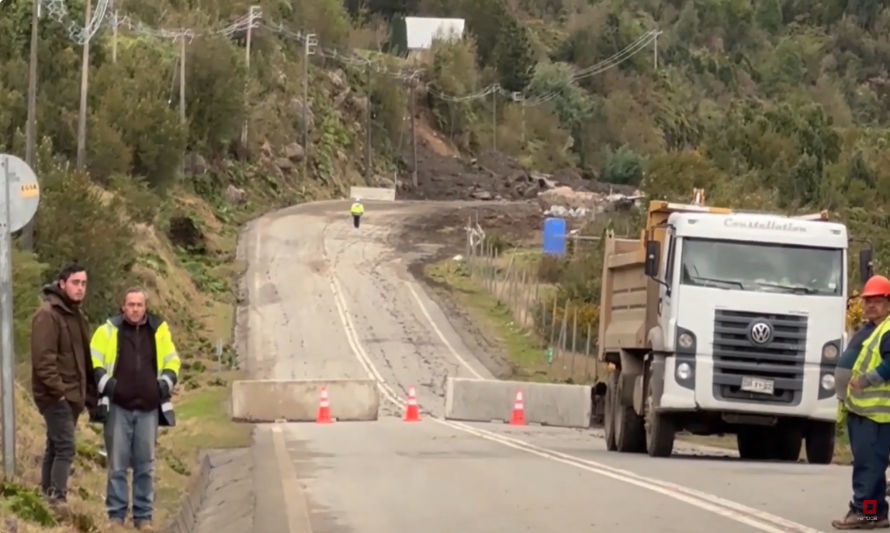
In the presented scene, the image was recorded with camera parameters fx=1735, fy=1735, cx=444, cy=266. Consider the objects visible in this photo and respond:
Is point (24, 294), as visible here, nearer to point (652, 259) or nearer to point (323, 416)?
point (323, 416)

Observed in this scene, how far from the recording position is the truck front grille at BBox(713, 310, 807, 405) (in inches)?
836

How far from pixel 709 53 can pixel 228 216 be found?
398 ft

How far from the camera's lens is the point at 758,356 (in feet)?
70.1

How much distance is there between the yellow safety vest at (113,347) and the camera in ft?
44.9

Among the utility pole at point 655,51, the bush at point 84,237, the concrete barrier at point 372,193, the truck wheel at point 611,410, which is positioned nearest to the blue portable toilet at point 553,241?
the bush at point 84,237

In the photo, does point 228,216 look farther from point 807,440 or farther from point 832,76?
point 832,76

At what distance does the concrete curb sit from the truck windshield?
20.9 feet

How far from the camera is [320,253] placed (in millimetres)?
70812

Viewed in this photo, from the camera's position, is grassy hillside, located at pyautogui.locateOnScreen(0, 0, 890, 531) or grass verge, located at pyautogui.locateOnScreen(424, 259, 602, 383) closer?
grassy hillside, located at pyautogui.locateOnScreen(0, 0, 890, 531)

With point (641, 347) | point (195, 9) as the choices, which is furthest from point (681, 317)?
point (195, 9)

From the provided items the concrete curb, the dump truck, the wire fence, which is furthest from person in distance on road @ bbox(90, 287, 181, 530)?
the wire fence

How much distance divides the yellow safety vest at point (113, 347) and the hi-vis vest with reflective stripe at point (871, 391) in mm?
5258

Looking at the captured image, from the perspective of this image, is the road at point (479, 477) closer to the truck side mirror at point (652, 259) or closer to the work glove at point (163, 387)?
the work glove at point (163, 387)

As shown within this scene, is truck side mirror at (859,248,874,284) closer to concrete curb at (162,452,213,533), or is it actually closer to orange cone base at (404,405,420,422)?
concrete curb at (162,452,213,533)
